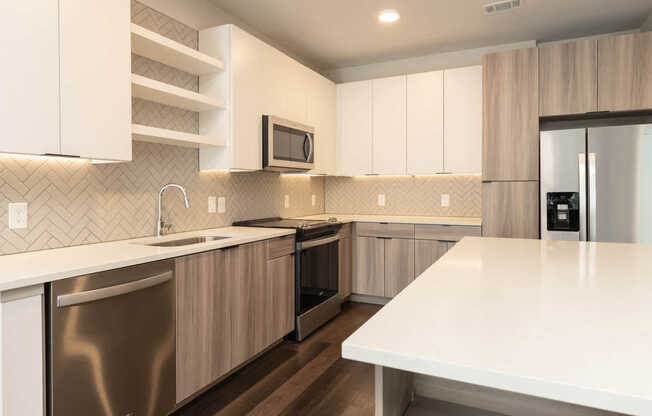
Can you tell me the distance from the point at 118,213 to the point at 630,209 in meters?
3.60

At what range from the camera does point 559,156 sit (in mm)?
3295

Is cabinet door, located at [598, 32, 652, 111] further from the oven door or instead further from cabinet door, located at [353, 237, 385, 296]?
the oven door

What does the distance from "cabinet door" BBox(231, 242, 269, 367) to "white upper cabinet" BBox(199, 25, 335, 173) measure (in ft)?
2.23

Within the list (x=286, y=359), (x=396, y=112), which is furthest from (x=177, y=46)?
(x=396, y=112)

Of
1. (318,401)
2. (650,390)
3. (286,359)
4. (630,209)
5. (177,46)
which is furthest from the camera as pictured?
(630,209)

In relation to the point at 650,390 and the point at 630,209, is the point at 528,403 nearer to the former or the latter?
the point at 650,390

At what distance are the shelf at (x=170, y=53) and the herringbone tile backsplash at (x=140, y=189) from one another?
0.25ft

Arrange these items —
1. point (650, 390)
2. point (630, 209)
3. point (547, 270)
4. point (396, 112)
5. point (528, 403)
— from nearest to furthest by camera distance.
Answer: point (650, 390) → point (528, 403) → point (547, 270) → point (630, 209) → point (396, 112)

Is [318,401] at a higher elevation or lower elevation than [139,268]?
lower

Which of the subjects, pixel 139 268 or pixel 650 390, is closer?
pixel 650 390

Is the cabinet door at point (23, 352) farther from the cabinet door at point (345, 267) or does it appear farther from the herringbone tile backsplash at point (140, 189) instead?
the cabinet door at point (345, 267)

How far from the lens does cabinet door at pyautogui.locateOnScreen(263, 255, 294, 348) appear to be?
2.82 m

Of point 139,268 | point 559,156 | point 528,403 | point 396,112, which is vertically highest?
point 396,112

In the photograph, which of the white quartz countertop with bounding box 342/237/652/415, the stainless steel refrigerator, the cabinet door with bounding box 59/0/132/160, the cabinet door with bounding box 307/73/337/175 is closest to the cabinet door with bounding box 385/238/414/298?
the cabinet door with bounding box 307/73/337/175
